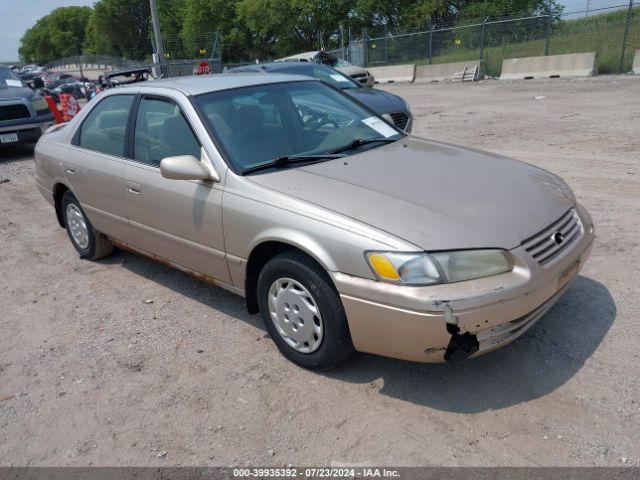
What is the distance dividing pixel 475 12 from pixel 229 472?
40.0 metres

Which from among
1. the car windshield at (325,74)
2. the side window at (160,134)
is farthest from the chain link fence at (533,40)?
the side window at (160,134)

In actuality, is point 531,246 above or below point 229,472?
above

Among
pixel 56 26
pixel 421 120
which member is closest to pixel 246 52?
pixel 421 120

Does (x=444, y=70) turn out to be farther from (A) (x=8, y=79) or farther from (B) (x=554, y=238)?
(B) (x=554, y=238)

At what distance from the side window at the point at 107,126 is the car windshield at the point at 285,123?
3.13 feet

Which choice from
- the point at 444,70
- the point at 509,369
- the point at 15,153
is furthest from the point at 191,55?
the point at 509,369

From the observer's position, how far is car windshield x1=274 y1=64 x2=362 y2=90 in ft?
32.3

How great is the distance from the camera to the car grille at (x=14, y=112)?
1086 centimetres

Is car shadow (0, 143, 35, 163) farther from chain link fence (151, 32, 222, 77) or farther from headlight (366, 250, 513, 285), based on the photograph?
headlight (366, 250, 513, 285)

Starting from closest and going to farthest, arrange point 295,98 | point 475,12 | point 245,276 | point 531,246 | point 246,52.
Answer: point 531,246
point 245,276
point 295,98
point 475,12
point 246,52

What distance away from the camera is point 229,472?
2684 mm

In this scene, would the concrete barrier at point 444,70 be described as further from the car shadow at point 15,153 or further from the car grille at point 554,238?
the car grille at point 554,238

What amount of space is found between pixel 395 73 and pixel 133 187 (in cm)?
2407

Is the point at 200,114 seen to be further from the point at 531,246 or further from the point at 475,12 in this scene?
the point at 475,12
